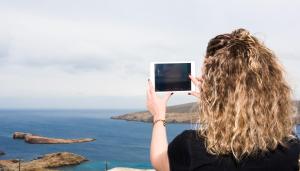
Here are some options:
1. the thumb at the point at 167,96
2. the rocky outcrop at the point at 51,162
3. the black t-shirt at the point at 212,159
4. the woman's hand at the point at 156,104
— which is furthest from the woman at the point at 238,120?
the rocky outcrop at the point at 51,162

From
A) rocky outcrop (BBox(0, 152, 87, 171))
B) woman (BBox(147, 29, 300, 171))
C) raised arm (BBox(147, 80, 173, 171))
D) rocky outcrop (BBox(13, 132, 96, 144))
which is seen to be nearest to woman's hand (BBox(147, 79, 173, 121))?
raised arm (BBox(147, 80, 173, 171))

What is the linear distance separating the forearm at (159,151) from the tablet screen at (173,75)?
72 centimetres

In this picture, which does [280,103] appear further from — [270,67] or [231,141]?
[231,141]

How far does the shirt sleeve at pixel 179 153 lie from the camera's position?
2.56m

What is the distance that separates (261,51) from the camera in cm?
275

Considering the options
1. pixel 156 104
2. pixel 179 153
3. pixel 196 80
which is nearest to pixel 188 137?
pixel 179 153

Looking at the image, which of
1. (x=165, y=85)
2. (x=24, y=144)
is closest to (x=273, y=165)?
(x=165, y=85)

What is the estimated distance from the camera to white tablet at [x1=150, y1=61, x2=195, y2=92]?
346 centimetres

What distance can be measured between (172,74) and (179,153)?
1016mm

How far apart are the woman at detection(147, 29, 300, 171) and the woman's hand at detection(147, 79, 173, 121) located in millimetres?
147

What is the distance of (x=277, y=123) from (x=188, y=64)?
101cm

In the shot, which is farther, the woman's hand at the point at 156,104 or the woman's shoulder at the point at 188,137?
the woman's hand at the point at 156,104

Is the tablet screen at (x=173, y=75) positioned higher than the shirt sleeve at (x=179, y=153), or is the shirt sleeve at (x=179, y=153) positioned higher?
the tablet screen at (x=173, y=75)

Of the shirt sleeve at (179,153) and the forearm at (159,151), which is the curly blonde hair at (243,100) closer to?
the shirt sleeve at (179,153)
